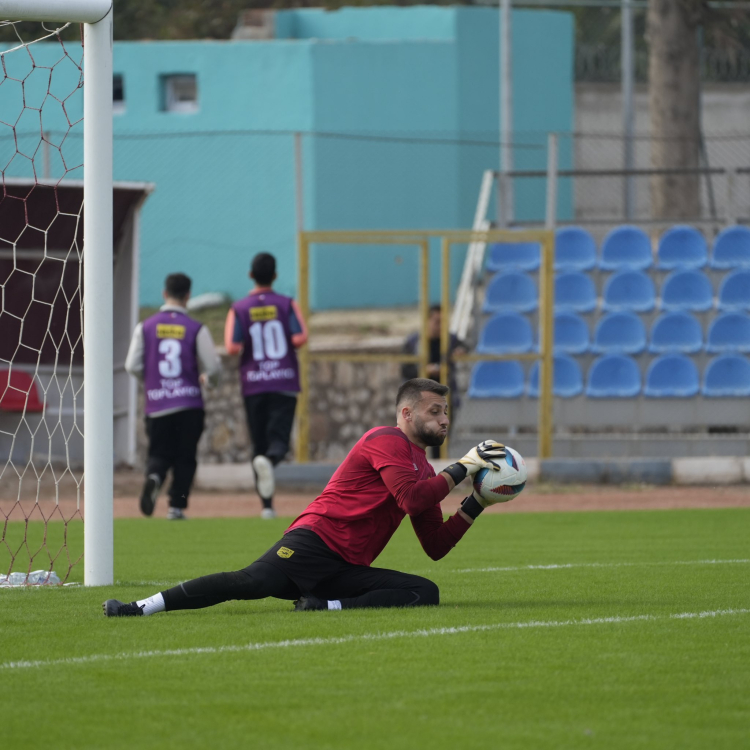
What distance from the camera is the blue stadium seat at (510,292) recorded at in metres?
18.2

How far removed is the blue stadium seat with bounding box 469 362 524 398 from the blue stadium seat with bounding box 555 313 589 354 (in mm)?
667

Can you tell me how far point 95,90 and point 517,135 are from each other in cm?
→ 1574

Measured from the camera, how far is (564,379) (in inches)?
685

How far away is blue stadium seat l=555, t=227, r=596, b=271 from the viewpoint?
18516mm

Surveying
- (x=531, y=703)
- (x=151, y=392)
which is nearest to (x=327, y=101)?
(x=151, y=392)

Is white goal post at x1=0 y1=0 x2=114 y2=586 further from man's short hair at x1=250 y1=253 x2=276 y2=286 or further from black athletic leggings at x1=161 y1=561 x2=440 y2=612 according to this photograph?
man's short hair at x1=250 y1=253 x2=276 y2=286

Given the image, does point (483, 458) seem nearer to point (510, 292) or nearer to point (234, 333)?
point (234, 333)

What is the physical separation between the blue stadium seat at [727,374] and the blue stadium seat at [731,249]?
1.58 meters

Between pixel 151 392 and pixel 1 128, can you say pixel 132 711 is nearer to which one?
pixel 151 392

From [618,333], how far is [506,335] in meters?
1.45

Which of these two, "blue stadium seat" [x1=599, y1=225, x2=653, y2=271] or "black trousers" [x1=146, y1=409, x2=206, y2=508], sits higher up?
"blue stadium seat" [x1=599, y1=225, x2=653, y2=271]

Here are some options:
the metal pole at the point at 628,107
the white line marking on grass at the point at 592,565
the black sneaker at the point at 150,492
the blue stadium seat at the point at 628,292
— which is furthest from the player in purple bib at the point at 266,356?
the metal pole at the point at 628,107

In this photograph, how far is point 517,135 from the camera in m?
22.5

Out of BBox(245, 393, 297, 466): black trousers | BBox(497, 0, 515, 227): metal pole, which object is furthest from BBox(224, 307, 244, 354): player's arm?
BBox(497, 0, 515, 227): metal pole
